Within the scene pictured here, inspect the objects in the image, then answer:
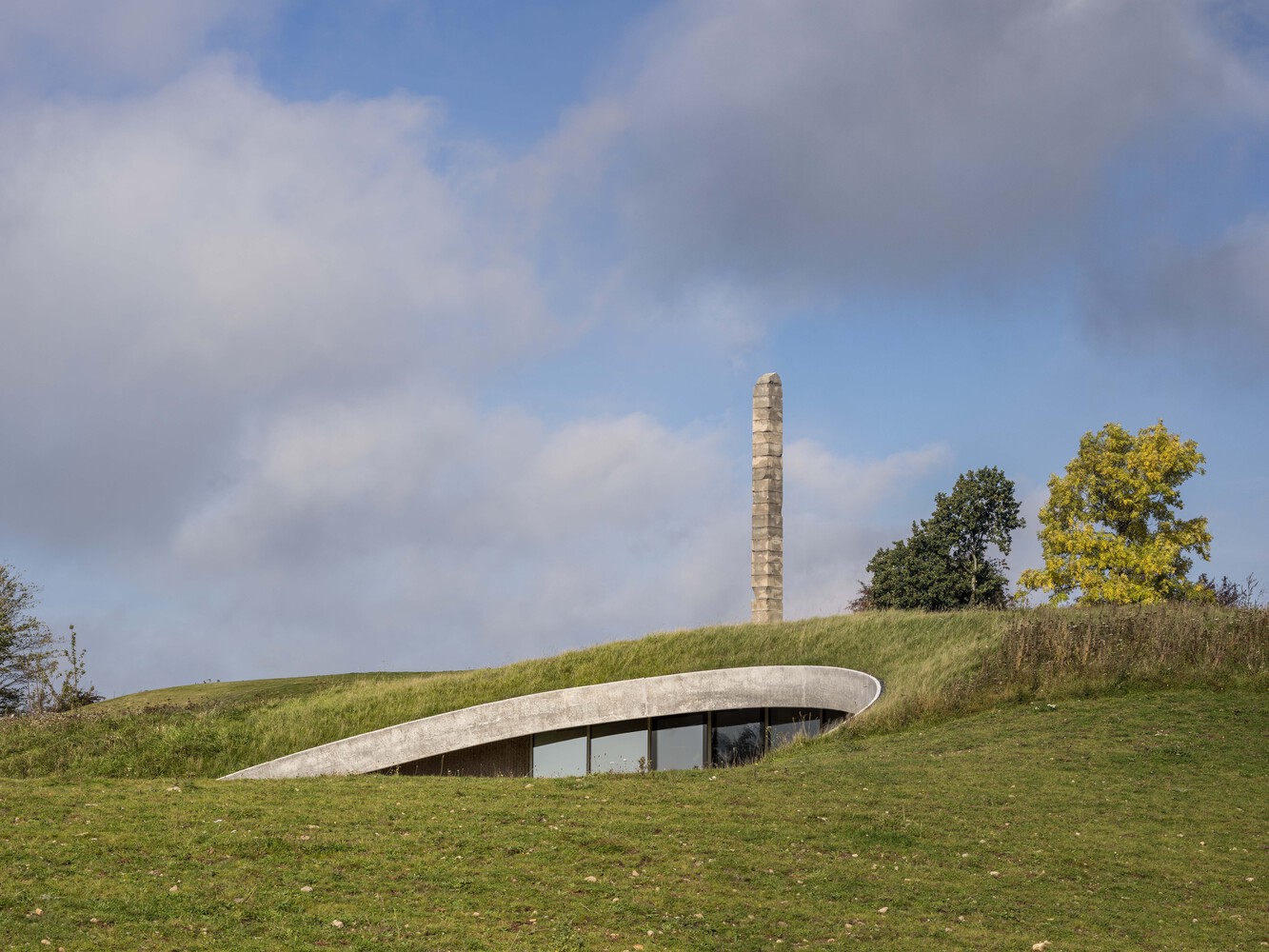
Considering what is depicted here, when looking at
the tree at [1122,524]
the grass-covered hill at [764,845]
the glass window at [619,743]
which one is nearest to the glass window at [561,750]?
the glass window at [619,743]

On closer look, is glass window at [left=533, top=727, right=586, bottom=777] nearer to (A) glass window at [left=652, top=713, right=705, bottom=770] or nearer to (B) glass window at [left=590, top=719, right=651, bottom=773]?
(B) glass window at [left=590, top=719, right=651, bottom=773]

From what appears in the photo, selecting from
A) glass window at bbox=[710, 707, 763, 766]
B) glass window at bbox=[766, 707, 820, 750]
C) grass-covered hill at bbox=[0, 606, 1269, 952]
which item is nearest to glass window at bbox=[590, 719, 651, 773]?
glass window at bbox=[710, 707, 763, 766]

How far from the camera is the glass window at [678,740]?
2542 centimetres

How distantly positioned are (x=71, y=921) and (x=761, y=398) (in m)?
29.5

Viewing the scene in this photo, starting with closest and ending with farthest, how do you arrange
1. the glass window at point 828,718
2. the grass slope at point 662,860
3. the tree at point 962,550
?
1. the grass slope at point 662,860
2. the glass window at point 828,718
3. the tree at point 962,550

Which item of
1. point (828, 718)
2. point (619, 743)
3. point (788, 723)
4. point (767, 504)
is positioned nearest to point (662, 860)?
point (619, 743)

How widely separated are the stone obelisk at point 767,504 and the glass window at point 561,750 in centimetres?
1235

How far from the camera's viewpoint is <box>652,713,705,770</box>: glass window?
25422 mm

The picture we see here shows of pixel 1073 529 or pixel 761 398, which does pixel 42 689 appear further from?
pixel 1073 529

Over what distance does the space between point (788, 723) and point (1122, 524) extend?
73.0 feet

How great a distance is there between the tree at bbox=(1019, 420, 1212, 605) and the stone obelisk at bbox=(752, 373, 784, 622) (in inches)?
423

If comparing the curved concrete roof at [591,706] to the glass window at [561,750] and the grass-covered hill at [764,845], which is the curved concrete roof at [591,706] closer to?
the glass window at [561,750]

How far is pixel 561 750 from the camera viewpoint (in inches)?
1006

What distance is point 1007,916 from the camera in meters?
10.4
